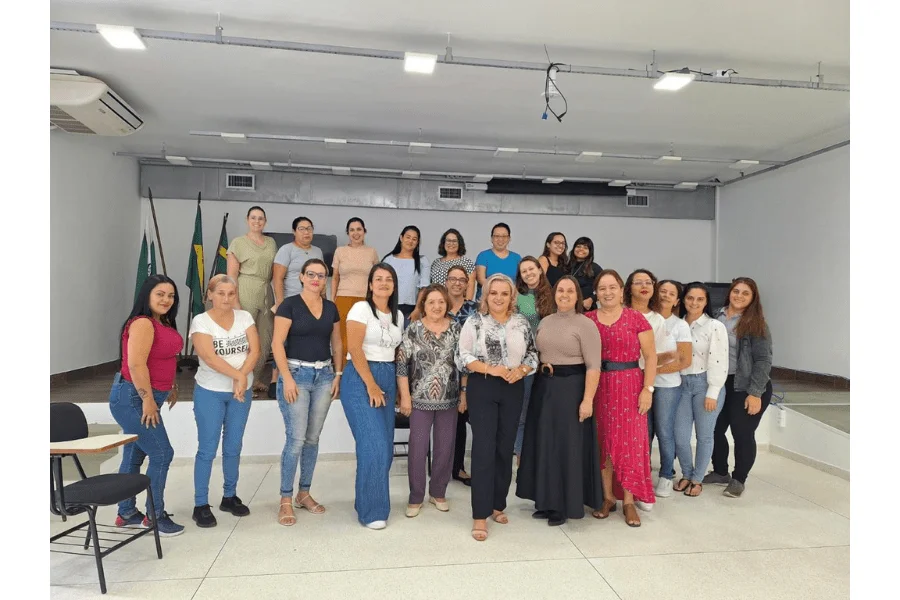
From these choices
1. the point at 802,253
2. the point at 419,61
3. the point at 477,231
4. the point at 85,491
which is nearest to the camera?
the point at 85,491

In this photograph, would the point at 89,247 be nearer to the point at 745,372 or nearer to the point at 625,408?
the point at 625,408

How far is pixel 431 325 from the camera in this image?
3703mm

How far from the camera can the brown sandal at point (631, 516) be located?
11.9ft

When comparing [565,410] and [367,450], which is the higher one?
[565,410]

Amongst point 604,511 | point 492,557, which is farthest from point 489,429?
point 604,511

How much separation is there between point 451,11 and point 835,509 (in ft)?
14.0

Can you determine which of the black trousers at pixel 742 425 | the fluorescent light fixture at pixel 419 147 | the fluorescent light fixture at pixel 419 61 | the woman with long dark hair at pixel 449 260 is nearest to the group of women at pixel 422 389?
the black trousers at pixel 742 425

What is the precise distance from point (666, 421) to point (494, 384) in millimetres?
1492

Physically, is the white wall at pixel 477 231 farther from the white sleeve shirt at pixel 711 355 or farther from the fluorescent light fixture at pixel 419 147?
the white sleeve shirt at pixel 711 355

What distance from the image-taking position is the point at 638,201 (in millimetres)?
10328

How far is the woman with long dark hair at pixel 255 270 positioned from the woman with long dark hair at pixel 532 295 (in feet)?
7.94

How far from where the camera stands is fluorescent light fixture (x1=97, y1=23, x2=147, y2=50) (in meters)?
4.06

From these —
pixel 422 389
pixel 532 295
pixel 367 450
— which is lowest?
pixel 367 450
